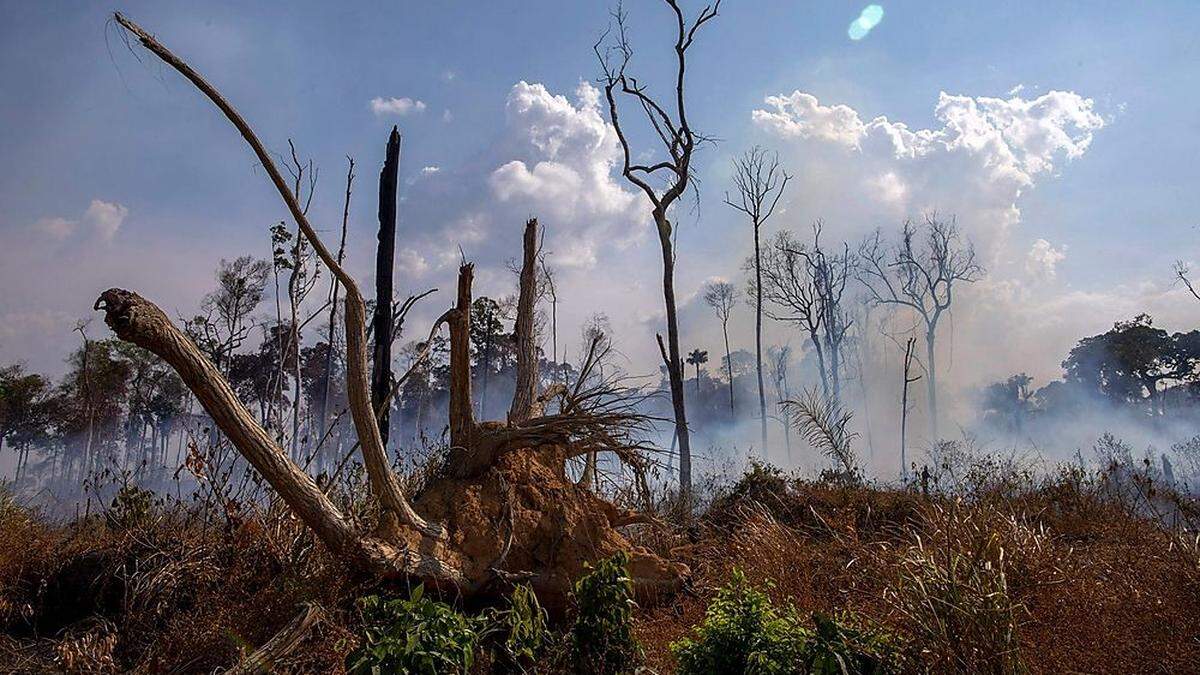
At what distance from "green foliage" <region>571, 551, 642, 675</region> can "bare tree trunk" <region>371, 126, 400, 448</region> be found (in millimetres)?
6116

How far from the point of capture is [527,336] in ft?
28.9

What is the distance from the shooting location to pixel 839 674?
3.98m

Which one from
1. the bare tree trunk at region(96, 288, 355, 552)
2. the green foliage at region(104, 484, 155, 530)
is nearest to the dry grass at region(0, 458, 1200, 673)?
the green foliage at region(104, 484, 155, 530)

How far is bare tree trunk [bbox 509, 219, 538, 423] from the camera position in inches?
328

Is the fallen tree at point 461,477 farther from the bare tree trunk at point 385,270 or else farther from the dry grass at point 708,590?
the bare tree trunk at point 385,270

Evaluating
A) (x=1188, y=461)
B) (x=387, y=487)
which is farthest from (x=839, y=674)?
(x=1188, y=461)

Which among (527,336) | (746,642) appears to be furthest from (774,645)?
(527,336)

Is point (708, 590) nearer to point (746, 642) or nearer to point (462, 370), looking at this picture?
point (746, 642)

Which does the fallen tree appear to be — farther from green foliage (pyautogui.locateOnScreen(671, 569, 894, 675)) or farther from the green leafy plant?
the green leafy plant

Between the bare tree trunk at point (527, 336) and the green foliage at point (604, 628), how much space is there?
309 centimetres

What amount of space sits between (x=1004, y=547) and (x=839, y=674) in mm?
1766

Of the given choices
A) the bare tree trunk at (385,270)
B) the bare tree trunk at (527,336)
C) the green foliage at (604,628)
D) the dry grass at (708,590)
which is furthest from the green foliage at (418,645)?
the bare tree trunk at (385,270)

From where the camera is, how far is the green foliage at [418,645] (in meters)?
3.96

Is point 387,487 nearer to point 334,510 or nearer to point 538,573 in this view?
point 334,510
